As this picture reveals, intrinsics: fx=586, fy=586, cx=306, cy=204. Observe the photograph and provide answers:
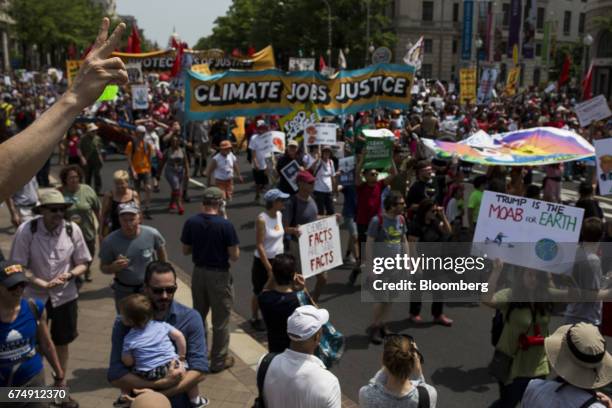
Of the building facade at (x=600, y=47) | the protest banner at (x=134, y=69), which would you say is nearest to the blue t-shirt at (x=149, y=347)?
the protest banner at (x=134, y=69)

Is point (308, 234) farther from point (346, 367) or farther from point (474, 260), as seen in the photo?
point (474, 260)

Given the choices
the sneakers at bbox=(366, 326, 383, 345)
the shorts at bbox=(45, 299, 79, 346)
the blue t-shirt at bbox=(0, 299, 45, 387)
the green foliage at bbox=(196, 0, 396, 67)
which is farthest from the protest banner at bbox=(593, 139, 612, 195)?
the green foliage at bbox=(196, 0, 396, 67)

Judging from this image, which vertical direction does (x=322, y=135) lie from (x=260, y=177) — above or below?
above

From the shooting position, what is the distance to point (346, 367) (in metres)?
5.87

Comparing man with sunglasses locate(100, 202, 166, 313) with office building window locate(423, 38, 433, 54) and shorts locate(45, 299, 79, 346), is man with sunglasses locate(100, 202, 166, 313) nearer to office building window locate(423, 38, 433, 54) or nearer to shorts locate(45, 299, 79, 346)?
shorts locate(45, 299, 79, 346)

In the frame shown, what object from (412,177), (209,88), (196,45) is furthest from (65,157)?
(196,45)

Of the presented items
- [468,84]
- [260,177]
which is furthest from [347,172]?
[468,84]

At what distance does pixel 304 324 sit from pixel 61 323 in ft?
8.83

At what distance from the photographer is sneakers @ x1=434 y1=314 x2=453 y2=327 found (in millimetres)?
6902

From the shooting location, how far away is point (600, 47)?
154ft

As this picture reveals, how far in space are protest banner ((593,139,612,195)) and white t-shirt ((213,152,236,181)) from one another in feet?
21.5

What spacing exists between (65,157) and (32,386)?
15210 mm

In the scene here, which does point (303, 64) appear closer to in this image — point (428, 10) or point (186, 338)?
point (186, 338)

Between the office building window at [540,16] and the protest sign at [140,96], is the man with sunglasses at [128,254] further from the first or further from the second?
the office building window at [540,16]
